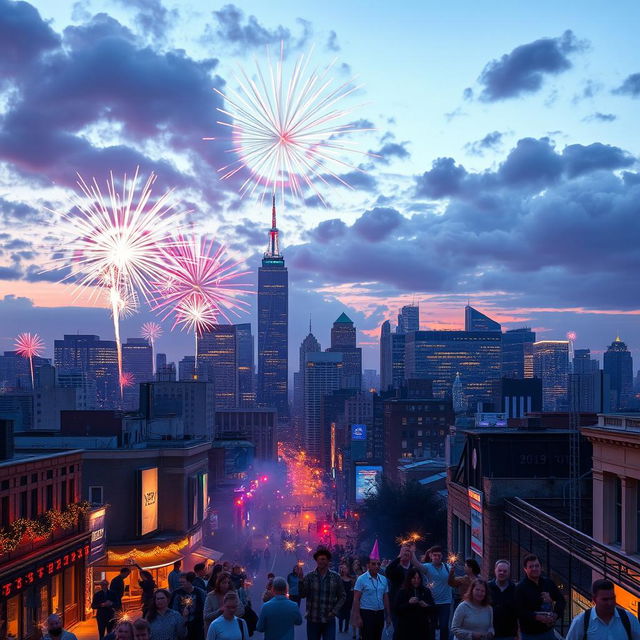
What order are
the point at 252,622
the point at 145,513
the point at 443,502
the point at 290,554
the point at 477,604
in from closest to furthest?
the point at 477,604 < the point at 252,622 < the point at 145,513 < the point at 443,502 < the point at 290,554

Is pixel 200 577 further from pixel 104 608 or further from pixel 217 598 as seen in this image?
pixel 104 608

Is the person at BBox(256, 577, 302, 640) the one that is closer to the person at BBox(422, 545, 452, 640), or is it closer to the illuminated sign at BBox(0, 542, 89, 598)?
the person at BBox(422, 545, 452, 640)

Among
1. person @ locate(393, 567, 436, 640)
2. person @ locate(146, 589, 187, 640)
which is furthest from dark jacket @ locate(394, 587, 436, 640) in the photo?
person @ locate(146, 589, 187, 640)

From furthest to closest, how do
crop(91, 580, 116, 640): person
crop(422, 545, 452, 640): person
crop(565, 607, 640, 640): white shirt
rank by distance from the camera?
crop(91, 580, 116, 640): person, crop(422, 545, 452, 640): person, crop(565, 607, 640, 640): white shirt

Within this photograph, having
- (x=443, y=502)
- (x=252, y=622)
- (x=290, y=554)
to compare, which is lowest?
(x=290, y=554)

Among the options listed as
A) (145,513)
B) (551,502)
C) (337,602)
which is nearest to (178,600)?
(337,602)

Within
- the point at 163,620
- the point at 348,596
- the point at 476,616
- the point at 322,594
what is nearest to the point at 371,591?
the point at 322,594

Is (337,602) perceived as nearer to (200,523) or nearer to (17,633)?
(17,633)
